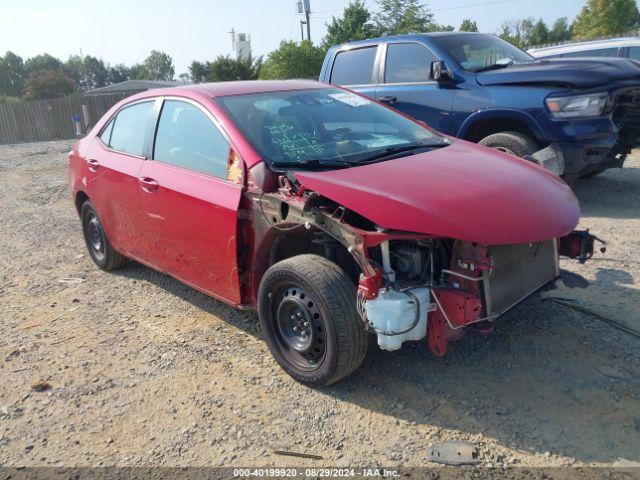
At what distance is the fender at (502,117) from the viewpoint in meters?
6.18

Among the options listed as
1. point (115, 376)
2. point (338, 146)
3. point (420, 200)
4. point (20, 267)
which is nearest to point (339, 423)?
point (420, 200)

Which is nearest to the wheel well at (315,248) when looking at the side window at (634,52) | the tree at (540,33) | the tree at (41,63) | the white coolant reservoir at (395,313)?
the white coolant reservoir at (395,313)

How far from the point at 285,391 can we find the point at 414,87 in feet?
16.1

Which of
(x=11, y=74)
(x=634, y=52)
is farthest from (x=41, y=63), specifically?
(x=634, y=52)

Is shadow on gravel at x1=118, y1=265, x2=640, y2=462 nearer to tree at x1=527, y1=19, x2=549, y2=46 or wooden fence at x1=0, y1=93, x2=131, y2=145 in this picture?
wooden fence at x1=0, y1=93, x2=131, y2=145

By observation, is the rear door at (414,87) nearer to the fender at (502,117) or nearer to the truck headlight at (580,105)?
the fender at (502,117)

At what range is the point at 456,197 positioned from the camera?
121 inches

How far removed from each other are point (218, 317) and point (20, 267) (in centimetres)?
284

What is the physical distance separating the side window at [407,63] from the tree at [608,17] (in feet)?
118

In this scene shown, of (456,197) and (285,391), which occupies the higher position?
(456,197)

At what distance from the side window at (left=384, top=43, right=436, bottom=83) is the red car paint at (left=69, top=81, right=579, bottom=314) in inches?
114

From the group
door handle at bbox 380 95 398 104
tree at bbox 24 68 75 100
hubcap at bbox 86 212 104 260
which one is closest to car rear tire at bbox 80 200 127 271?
hubcap at bbox 86 212 104 260

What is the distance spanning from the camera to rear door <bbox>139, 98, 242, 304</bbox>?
3.73 metres

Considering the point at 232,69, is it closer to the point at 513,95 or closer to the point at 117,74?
the point at 513,95
